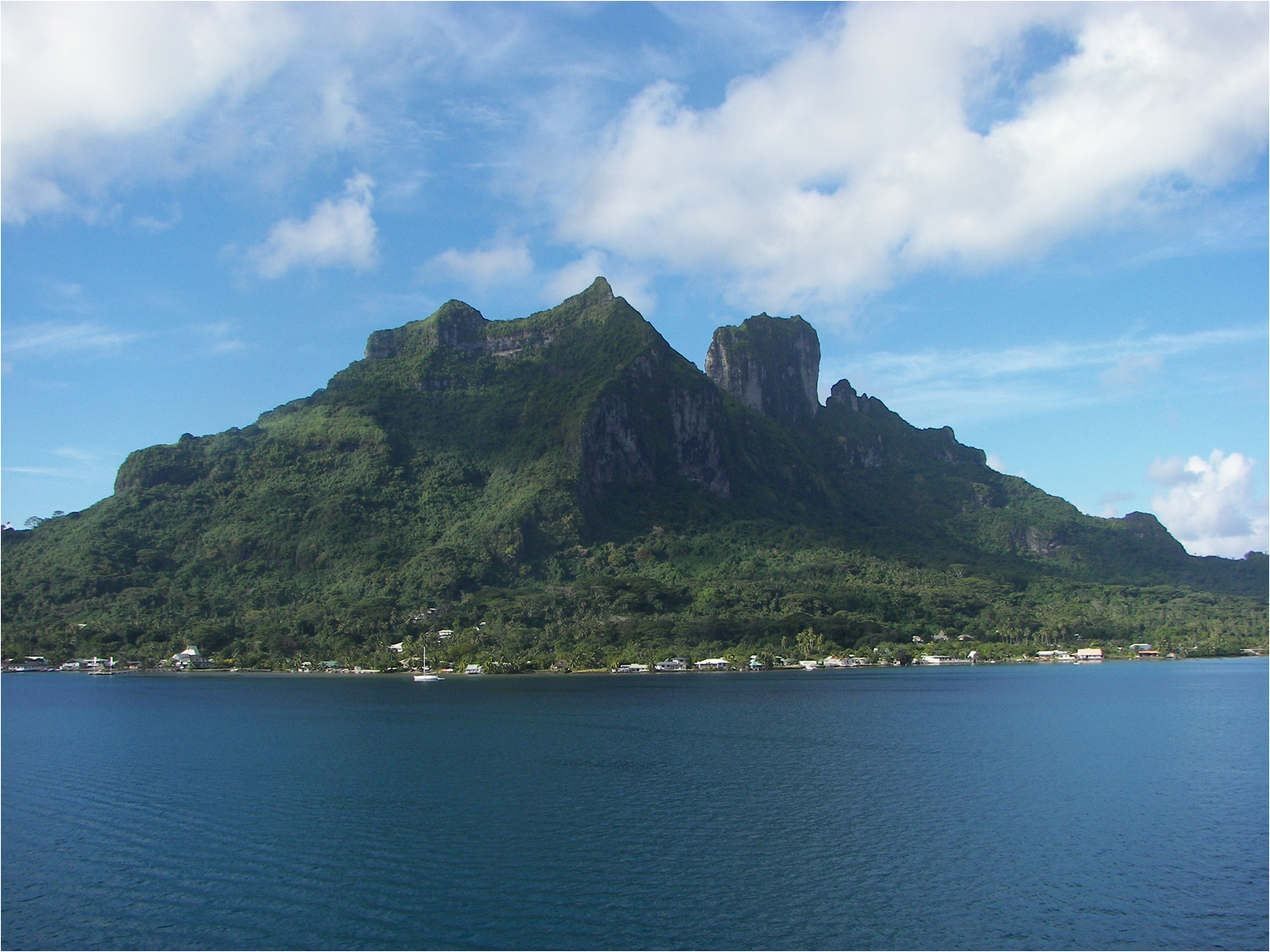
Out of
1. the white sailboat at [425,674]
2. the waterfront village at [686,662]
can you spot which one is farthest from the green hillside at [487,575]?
the white sailboat at [425,674]

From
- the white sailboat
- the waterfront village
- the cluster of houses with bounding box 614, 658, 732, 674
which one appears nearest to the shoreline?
the waterfront village

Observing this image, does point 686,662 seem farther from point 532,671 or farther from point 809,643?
point 532,671

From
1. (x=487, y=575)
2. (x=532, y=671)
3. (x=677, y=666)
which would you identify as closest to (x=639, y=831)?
(x=532, y=671)

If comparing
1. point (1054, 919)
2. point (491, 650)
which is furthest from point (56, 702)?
point (1054, 919)

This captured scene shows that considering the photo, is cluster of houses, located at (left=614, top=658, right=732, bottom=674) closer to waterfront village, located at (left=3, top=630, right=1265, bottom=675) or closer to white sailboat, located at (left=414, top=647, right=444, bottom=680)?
waterfront village, located at (left=3, top=630, right=1265, bottom=675)

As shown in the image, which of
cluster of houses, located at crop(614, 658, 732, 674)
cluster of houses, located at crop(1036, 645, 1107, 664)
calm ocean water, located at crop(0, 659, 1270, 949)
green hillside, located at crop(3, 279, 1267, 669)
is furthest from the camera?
cluster of houses, located at crop(1036, 645, 1107, 664)

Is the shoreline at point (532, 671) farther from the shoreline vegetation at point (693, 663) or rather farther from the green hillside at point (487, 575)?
the green hillside at point (487, 575)
